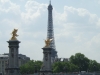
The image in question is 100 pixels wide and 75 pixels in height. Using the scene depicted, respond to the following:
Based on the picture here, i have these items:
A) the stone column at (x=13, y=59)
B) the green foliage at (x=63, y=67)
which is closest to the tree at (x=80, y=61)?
the green foliage at (x=63, y=67)

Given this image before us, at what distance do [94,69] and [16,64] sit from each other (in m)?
59.5

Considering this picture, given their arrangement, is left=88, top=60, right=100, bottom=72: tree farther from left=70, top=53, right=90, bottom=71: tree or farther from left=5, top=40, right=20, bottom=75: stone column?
left=5, top=40, right=20, bottom=75: stone column

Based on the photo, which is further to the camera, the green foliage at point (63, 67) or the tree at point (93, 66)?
the tree at point (93, 66)

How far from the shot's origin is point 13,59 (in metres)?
83.2

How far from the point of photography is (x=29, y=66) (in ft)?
422

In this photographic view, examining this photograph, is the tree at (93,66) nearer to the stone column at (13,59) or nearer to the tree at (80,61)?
the tree at (80,61)

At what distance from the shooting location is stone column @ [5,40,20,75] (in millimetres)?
82562

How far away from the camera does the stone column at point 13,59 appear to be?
82.6 metres

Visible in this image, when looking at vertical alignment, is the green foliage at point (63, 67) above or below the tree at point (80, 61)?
below

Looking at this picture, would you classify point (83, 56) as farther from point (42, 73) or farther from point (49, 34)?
point (49, 34)

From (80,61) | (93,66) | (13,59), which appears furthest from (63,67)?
(13,59)

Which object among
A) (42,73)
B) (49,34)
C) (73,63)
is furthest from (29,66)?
(49,34)

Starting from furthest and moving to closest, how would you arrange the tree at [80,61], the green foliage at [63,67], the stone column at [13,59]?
the tree at [80,61]
the green foliage at [63,67]
the stone column at [13,59]

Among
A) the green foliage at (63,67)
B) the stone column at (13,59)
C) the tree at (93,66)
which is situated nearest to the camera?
the stone column at (13,59)
